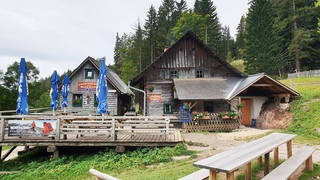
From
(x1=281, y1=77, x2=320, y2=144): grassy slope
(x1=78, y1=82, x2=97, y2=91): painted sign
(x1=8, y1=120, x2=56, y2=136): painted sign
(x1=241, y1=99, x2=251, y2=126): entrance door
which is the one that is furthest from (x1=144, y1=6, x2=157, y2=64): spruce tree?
(x1=8, y1=120, x2=56, y2=136): painted sign

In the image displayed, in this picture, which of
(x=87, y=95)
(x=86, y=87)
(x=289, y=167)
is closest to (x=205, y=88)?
(x=289, y=167)

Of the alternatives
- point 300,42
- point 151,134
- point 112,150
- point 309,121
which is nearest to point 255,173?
point 151,134

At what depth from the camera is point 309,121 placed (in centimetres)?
1042

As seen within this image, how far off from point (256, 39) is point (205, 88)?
2142 centimetres

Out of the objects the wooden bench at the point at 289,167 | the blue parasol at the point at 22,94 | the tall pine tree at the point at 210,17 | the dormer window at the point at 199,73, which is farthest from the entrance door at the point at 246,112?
the tall pine tree at the point at 210,17

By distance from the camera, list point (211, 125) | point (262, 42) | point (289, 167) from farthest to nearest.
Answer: point (262, 42) < point (211, 125) < point (289, 167)

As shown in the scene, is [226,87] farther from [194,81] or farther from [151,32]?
→ [151,32]

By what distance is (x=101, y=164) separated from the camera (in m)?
6.70

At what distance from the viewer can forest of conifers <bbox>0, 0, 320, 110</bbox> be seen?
90.7ft

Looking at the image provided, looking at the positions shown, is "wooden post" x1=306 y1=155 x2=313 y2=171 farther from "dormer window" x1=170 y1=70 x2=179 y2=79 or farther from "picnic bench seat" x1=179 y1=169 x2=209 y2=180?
"dormer window" x1=170 y1=70 x2=179 y2=79

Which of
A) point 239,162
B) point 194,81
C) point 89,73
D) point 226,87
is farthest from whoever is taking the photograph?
point 89,73

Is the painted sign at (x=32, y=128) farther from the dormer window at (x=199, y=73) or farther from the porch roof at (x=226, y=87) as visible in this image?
the dormer window at (x=199, y=73)

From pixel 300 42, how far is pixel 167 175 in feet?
108

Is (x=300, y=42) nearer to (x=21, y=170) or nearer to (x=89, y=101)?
(x=89, y=101)
